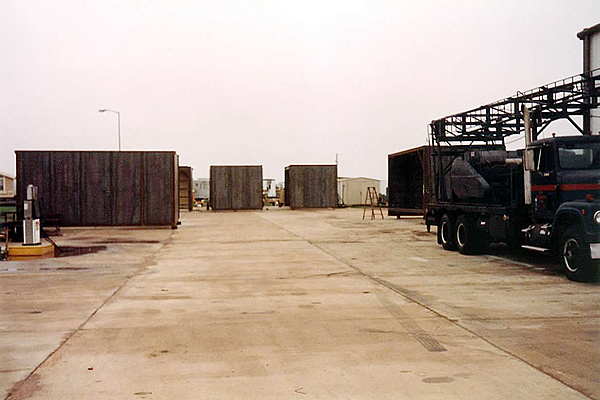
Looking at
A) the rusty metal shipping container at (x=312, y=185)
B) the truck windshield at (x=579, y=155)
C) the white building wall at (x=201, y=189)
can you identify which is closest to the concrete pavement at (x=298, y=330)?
the truck windshield at (x=579, y=155)

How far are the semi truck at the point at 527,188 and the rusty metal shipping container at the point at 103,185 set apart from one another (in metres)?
12.4

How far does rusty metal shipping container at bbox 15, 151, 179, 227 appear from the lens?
24.7 metres

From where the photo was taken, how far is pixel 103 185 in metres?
25.0

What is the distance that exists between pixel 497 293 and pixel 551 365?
3.99 metres

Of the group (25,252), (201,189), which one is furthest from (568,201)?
(201,189)

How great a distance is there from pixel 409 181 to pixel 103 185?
14682mm

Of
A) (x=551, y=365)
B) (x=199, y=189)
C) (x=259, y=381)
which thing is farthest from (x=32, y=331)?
(x=199, y=189)

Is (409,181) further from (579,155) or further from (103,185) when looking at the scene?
(579,155)

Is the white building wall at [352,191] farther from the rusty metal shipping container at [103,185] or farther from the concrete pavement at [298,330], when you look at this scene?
the concrete pavement at [298,330]

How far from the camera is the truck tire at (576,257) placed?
10047mm

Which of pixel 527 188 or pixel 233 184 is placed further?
pixel 233 184

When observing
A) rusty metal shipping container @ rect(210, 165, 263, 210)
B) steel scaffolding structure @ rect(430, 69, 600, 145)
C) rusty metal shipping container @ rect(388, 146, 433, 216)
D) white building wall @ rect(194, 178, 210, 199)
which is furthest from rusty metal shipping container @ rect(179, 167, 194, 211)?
steel scaffolding structure @ rect(430, 69, 600, 145)

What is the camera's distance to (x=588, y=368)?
17.6 feet

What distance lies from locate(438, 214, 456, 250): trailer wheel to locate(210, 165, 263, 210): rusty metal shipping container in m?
32.5
